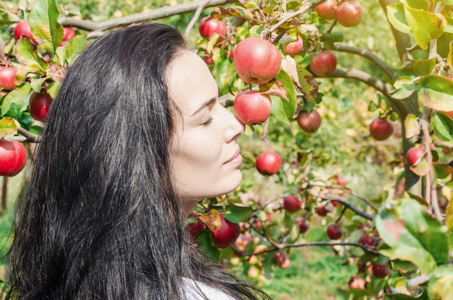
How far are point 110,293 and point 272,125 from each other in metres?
2.75

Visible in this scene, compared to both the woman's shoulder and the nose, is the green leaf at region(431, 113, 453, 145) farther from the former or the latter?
the woman's shoulder

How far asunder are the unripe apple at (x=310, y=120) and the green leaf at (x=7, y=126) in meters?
0.92

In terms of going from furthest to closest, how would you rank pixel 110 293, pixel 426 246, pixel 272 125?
pixel 272 125, pixel 110 293, pixel 426 246

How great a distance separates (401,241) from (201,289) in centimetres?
56

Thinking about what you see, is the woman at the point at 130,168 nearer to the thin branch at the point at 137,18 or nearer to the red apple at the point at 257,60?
the red apple at the point at 257,60

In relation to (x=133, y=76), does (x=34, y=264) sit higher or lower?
lower

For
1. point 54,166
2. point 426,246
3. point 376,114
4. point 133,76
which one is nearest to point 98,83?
point 133,76

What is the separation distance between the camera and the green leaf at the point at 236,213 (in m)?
1.28

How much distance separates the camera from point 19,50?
1.13 meters

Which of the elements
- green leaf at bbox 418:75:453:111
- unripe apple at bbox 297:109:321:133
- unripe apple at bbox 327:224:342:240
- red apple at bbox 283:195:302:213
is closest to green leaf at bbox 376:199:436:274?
green leaf at bbox 418:75:453:111

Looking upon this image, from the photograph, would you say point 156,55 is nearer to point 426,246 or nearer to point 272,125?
point 426,246

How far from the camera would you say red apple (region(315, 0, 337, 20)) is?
141 centimetres

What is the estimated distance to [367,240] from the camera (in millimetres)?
2014

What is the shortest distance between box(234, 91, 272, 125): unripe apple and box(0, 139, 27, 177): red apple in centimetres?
55
